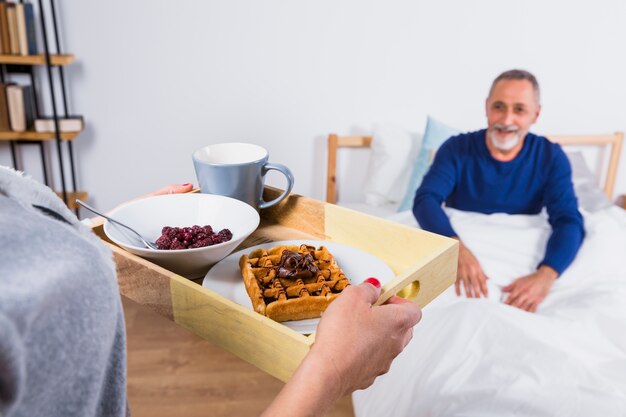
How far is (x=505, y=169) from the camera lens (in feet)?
6.31

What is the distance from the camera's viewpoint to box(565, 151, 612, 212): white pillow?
2.30 metres

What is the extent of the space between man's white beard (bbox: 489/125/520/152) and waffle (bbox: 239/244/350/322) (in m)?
1.29

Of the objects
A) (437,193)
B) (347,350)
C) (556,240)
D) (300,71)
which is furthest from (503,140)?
(347,350)

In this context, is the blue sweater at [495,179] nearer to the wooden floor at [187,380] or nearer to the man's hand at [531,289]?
the man's hand at [531,289]

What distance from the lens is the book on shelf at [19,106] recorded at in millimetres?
2234

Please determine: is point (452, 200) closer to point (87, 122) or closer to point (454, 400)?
point (454, 400)

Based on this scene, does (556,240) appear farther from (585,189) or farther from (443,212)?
(585,189)

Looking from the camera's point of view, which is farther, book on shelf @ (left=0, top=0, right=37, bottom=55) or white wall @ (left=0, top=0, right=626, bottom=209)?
white wall @ (left=0, top=0, right=626, bottom=209)

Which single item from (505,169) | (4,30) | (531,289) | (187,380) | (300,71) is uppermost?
(4,30)

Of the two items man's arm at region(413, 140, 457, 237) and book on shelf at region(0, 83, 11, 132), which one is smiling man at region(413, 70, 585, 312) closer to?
man's arm at region(413, 140, 457, 237)

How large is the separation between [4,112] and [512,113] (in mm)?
1970

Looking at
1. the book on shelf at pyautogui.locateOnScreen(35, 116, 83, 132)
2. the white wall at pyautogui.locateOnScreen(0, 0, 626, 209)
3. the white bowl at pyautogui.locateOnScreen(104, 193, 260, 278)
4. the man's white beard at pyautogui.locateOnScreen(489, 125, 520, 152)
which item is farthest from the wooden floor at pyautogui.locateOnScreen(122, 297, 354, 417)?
the white bowl at pyautogui.locateOnScreen(104, 193, 260, 278)

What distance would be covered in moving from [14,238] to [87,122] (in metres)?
2.35

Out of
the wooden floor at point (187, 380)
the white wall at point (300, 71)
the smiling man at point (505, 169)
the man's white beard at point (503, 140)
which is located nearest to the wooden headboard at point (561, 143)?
the white wall at point (300, 71)
